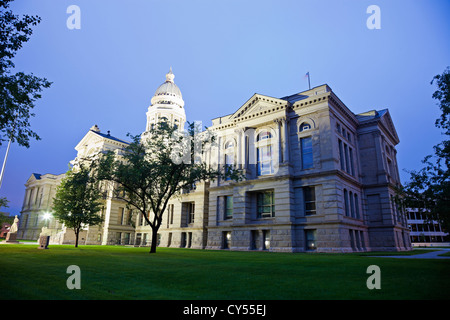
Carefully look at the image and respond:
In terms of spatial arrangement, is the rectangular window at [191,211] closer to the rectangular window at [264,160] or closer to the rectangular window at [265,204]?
the rectangular window at [265,204]

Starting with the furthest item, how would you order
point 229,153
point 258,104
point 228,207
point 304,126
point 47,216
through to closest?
1. point 47,216
2. point 229,153
3. point 228,207
4. point 258,104
5. point 304,126

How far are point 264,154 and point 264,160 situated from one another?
858mm

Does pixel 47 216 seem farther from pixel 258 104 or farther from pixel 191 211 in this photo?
pixel 258 104

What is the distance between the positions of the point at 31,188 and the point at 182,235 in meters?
71.3

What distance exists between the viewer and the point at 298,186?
35469 millimetres

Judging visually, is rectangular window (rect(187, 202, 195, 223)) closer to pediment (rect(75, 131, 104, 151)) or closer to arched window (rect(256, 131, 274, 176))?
arched window (rect(256, 131, 274, 176))

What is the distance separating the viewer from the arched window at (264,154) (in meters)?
38.9

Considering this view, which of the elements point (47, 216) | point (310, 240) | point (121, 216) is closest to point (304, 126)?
point (310, 240)

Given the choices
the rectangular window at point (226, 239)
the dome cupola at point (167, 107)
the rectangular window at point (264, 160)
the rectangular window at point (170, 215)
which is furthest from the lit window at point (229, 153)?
the dome cupola at point (167, 107)

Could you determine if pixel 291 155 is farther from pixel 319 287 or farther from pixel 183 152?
pixel 319 287

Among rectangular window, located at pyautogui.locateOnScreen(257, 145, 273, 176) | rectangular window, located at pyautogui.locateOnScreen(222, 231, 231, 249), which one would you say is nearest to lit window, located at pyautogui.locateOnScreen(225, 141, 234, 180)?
rectangular window, located at pyautogui.locateOnScreen(257, 145, 273, 176)

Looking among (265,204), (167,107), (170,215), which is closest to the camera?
(265,204)
